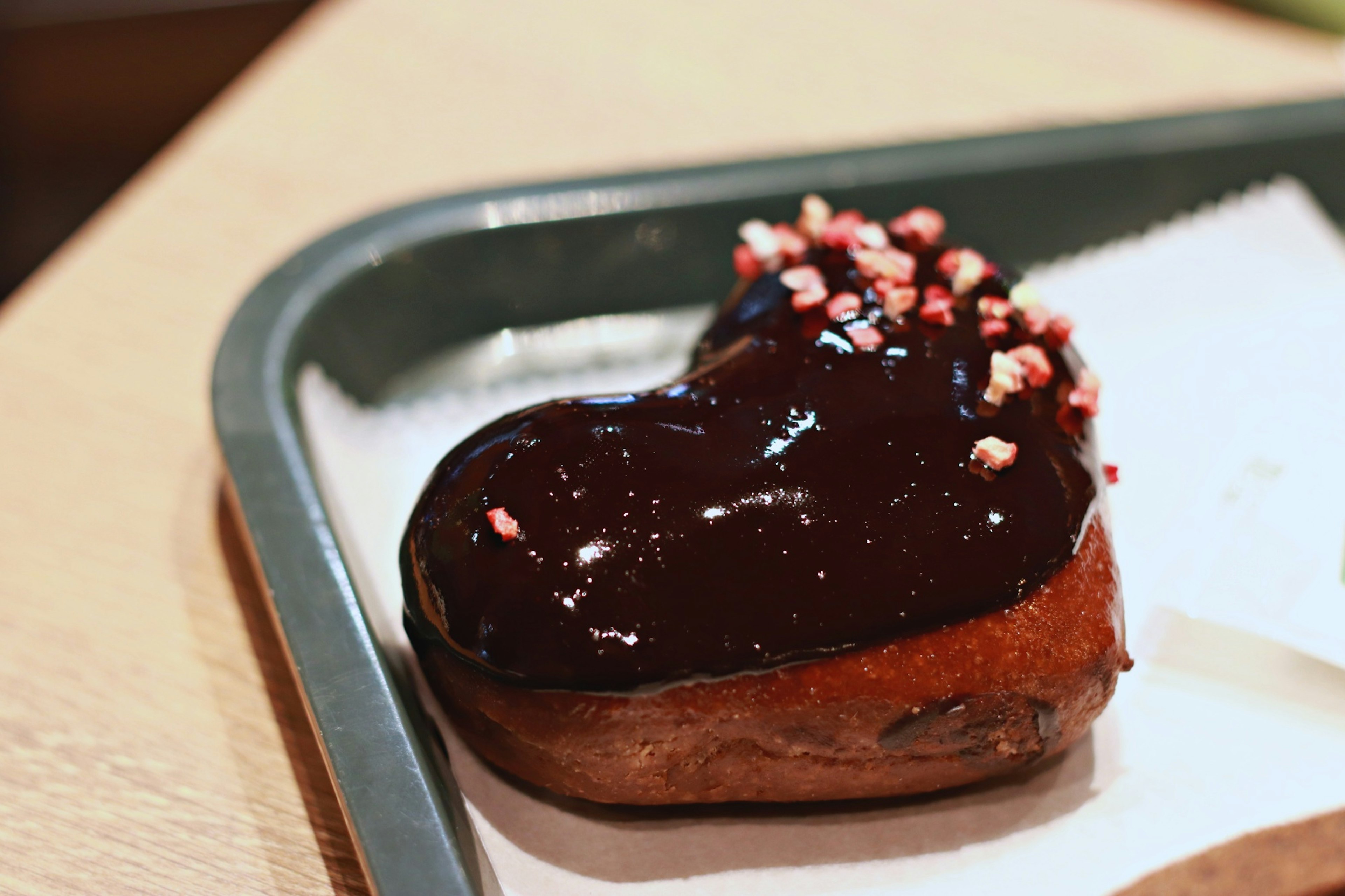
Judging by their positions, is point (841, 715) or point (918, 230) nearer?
point (841, 715)

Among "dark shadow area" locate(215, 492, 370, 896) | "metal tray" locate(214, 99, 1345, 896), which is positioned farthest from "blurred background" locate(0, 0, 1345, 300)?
"dark shadow area" locate(215, 492, 370, 896)

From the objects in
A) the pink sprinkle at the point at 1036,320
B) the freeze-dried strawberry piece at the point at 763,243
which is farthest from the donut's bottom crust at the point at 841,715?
the freeze-dried strawberry piece at the point at 763,243

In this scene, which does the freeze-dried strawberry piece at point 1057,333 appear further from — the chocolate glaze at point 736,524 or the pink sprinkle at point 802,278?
the pink sprinkle at point 802,278

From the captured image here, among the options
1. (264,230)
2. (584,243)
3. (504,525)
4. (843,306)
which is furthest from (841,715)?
(264,230)

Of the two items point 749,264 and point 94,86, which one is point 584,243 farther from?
point 94,86

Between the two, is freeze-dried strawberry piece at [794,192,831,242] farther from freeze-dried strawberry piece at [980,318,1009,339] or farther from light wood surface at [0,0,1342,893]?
light wood surface at [0,0,1342,893]

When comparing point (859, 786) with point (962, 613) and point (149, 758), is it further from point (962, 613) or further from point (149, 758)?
point (149, 758)
